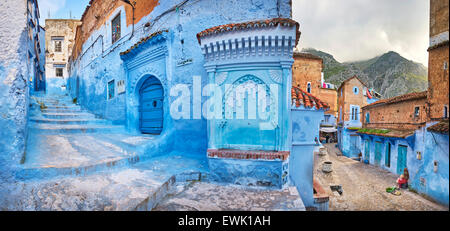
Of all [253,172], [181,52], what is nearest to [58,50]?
[181,52]

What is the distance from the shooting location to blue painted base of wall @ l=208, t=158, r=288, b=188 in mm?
2619

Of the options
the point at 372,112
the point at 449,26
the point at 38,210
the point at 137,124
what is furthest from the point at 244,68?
the point at 137,124

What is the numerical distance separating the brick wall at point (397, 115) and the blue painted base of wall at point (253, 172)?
124cm

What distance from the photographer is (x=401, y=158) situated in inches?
55.2

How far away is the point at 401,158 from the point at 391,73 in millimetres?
765

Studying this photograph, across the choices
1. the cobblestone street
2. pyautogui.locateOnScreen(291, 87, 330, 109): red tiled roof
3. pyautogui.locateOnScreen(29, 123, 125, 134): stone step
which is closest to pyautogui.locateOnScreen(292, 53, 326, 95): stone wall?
pyautogui.locateOnScreen(291, 87, 330, 109): red tiled roof

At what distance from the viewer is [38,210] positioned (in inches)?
64.2

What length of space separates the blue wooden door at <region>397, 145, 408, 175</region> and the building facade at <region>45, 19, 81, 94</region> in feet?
20.6

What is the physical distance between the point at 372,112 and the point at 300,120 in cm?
139

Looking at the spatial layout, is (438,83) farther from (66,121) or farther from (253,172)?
(66,121)

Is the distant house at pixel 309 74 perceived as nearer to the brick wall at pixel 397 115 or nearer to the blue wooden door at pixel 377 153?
the blue wooden door at pixel 377 153

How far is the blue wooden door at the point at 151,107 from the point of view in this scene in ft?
15.2
